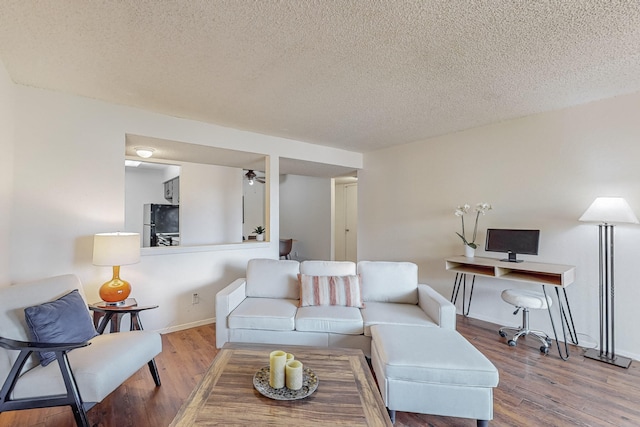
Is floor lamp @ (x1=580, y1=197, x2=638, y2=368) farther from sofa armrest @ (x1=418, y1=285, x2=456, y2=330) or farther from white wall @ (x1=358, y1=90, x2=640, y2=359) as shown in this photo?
sofa armrest @ (x1=418, y1=285, x2=456, y2=330)

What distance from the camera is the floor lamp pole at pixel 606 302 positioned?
8.39 ft

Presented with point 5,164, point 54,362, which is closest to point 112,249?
point 54,362

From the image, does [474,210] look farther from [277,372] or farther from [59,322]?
[59,322]

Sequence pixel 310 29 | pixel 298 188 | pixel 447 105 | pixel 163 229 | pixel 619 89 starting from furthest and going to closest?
pixel 298 188, pixel 163 229, pixel 447 105, pixel 619 89, pixel 310 29

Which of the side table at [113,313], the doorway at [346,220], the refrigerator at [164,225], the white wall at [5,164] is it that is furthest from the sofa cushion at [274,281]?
the doorway at [346,220]

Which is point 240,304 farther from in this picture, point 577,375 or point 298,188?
point 298,188

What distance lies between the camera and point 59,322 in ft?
5.53

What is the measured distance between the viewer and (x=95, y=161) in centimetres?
271

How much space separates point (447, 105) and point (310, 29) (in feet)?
5.75

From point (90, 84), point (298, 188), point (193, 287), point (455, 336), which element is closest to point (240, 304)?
point (193, 287)

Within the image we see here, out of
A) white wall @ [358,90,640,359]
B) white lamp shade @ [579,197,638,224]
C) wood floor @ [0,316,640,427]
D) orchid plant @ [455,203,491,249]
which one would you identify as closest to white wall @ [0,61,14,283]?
wood floor @ [0,316,640,427]

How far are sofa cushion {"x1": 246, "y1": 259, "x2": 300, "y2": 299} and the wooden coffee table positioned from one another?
1.20 metres

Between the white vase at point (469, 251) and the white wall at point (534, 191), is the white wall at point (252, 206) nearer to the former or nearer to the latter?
the white wall at point (534, 191)

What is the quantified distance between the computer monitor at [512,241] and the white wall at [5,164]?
14.4ft
